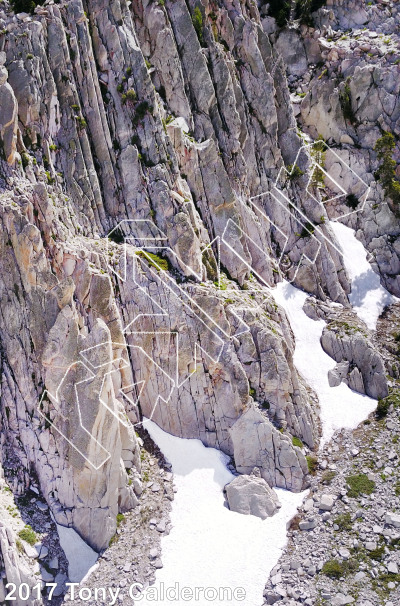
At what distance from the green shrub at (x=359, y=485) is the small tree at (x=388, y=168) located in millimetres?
27101

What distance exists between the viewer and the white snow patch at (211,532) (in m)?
30.6

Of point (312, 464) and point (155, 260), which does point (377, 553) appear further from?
point (155, 260)

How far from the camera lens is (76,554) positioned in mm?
30297

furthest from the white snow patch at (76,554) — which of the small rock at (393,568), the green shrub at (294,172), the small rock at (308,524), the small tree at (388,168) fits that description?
the small tree at (388,168)

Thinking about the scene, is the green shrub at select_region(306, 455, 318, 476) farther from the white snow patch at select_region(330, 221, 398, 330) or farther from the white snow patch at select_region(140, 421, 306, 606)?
the white snow patch at select_region(330, 221, 398, 330)

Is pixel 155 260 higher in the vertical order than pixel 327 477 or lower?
higher

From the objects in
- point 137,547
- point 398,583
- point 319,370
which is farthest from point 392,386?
point 137,547

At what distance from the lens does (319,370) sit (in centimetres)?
4334

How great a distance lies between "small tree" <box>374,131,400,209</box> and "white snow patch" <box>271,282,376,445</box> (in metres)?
14.0

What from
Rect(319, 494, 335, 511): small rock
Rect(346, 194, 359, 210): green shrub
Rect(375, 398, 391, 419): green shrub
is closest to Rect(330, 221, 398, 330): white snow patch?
Rect(346, 194, 359, 210): green shrub

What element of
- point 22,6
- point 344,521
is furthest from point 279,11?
point 344,521

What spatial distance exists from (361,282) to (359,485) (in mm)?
20317

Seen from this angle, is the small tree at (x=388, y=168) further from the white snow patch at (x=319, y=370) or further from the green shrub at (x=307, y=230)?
the white snow patch at (x=319, y=370)

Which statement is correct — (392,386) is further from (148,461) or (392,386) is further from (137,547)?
(137,547)
